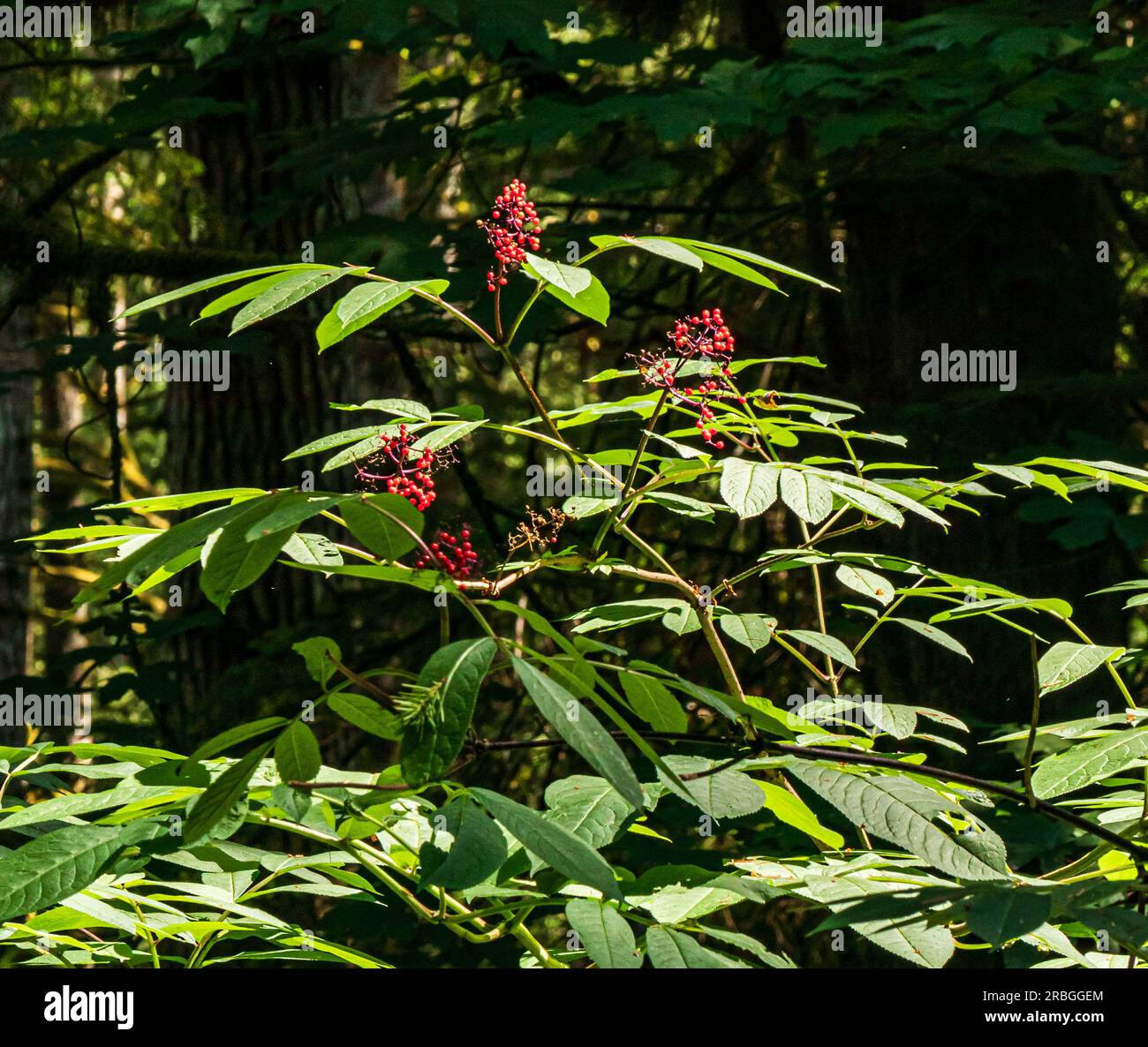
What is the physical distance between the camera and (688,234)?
479 cm

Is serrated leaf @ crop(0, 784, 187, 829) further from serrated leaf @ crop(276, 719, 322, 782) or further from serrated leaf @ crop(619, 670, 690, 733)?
serrated leaf @ crop(619, 670, 690, 733)

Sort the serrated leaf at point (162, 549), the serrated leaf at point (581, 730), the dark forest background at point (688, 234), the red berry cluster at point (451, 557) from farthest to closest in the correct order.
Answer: the dark forest background at point (688, 234), the red berry cluster at point (451, 557), the serrated leaf at point (162, 549), the serrated leaf at point (581, 730)

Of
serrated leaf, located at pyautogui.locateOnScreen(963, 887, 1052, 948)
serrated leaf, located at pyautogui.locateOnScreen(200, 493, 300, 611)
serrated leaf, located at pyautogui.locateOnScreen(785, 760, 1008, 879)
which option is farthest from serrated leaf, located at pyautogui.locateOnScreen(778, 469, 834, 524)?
serrated leaf, located at pyautogui.locateOnScreen(200, 493, 300, 611)

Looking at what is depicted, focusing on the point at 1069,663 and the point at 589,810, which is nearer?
the point at 589,810

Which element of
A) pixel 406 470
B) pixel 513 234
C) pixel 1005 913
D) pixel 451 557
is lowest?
pixel 1005 913

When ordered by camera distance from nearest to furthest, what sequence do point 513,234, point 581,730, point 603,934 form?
point 581,730 < point 603,934 < point 513,234

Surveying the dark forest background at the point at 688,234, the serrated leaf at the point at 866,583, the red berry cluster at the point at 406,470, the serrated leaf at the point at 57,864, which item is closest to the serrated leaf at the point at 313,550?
the red berry cluster at the point at 406,470

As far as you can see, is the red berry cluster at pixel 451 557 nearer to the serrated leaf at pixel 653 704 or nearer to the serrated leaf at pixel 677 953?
the serrated leaf at pixel 653 704

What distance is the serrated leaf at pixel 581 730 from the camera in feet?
2.85

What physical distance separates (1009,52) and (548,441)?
8.56ft

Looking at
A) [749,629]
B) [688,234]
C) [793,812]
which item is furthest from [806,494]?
[688,234]

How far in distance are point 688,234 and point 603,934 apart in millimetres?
4047

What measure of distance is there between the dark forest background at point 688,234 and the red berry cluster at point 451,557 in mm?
2373

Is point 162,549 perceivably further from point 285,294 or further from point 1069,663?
point 1069,663
